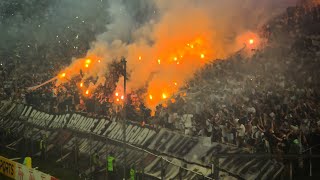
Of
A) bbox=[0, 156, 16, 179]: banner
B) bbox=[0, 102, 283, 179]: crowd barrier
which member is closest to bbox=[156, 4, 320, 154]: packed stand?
bbox=[0, 102, 283, 179]: crowd barrier

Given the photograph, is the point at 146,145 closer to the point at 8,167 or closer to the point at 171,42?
the point at 8,167

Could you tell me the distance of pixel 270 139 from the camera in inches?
439

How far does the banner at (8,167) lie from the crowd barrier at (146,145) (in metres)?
2.45

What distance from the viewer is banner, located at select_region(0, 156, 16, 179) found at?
13789mm

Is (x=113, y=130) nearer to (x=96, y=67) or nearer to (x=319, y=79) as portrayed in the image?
(x=319, y=79)

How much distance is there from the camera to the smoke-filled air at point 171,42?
2453 cm

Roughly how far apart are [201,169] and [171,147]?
189cm

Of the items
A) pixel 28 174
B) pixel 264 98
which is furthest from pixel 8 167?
pixel 264 98

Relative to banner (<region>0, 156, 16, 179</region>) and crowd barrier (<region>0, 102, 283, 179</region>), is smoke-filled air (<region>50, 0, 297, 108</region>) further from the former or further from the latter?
banner (<region>0, 156, 16, 179</region>)

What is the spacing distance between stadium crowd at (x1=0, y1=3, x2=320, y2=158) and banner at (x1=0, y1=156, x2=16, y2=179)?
→ 4.31 m

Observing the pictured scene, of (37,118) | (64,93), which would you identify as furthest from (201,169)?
(64,93)

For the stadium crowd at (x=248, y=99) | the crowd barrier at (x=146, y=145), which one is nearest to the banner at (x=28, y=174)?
the crowd barrier at (x=146, y=145)

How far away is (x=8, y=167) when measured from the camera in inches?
559

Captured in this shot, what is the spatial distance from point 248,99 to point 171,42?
1480 cm
